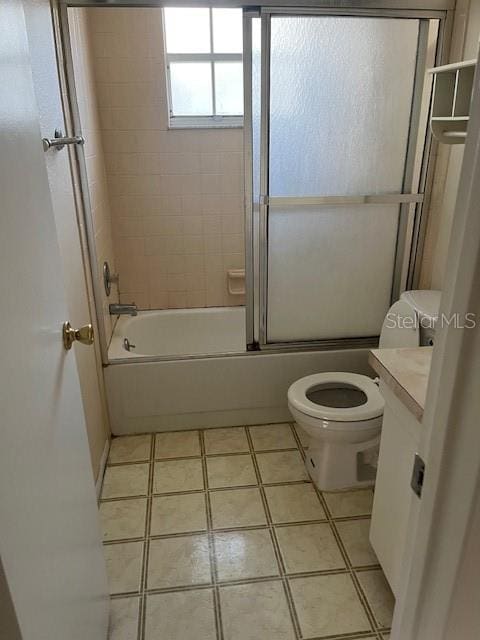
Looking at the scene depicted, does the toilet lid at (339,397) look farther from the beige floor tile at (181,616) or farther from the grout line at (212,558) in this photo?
the beige floor tile at (181,616)

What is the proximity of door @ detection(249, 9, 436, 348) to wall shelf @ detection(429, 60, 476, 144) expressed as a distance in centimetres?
51

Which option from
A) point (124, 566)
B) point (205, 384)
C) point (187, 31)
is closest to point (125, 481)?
point (124, 566)

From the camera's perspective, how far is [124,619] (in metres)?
1.56

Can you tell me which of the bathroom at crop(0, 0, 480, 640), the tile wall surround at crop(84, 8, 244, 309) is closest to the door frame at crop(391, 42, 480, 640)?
the bathroom at crop(0, 0, 480, 640)

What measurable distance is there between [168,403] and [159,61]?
1981 millimetres

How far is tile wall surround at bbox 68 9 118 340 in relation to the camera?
2230 millimetres

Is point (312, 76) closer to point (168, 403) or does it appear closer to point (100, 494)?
point (168, 403)

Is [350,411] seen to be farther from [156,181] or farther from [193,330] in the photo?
[156,181]

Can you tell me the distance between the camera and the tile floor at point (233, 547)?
5.08 ft

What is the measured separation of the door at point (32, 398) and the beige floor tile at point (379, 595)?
3.08ft

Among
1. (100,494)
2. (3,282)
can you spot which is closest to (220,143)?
(100,494)

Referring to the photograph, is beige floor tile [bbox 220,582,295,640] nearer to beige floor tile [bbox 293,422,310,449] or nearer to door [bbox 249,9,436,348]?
beige floor tile [bbox 293,422,310,449]

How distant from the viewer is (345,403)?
2.29m

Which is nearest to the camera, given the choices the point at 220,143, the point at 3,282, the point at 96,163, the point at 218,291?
the point at 3,282
